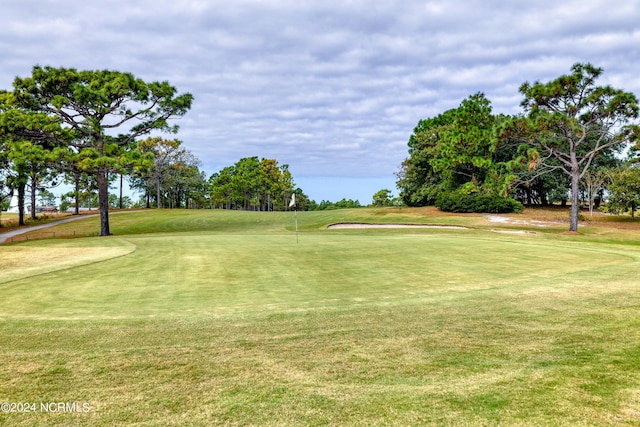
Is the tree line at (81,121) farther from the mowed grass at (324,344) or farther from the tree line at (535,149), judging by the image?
the tree line at (535,149)

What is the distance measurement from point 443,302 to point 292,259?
7.16 m

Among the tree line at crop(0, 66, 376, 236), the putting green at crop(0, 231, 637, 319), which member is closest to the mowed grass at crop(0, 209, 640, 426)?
the putting green at crop(0, 231, 637, 319)

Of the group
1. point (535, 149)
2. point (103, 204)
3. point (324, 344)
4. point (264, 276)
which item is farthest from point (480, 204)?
point (324, 344)

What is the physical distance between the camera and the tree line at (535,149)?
1196 inches

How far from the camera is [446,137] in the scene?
48375 mm

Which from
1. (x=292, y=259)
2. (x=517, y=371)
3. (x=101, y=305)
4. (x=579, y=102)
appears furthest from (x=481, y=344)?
(x=579, y=102)

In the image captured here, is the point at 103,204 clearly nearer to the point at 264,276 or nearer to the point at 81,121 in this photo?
the point at 81,121

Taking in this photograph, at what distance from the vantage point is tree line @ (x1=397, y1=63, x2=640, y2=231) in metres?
30.4

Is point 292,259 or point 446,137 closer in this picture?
point 292,259

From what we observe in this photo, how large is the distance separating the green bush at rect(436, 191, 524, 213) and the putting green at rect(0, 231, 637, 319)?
26465 mm

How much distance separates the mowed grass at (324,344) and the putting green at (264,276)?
0.09 metres

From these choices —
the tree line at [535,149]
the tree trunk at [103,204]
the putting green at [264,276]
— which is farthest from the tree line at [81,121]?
the tree line at [535,149]

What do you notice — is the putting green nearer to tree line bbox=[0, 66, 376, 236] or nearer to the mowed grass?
the mowed grass

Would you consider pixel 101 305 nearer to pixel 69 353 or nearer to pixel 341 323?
pixel 69 353
